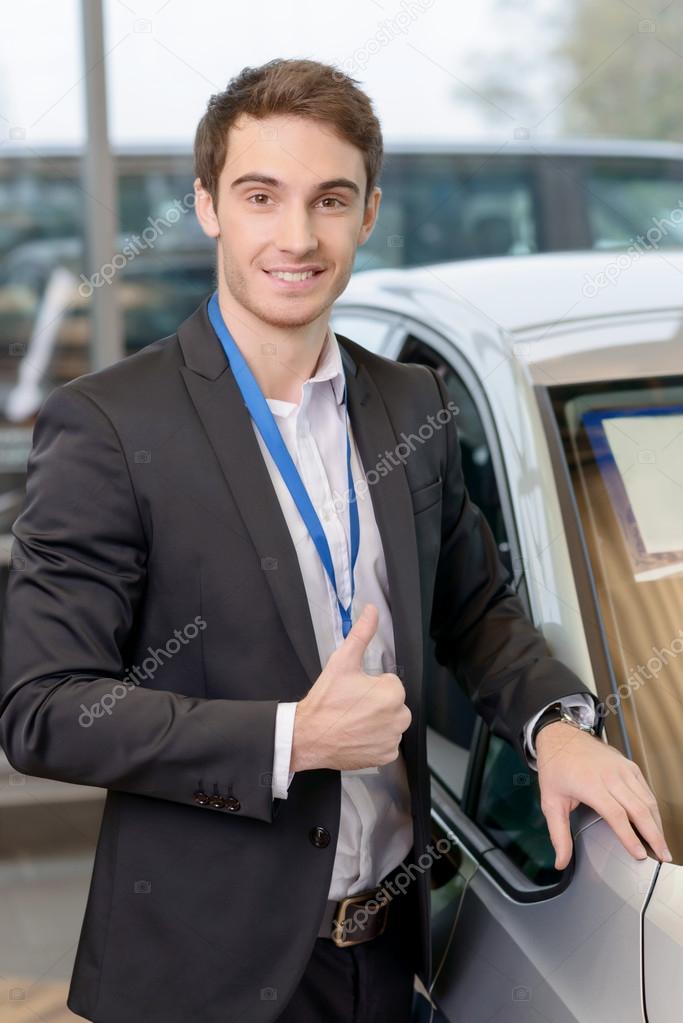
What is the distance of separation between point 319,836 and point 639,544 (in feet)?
1.89

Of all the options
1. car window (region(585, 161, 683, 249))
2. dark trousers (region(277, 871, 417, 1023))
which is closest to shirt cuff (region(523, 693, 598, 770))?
dark trousers (region(277, 871, 417, 1023))

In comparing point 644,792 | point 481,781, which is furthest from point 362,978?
point 644,792

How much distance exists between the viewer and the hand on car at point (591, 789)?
1303 mm

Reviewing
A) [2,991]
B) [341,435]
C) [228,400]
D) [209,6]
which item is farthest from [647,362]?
[209,6]

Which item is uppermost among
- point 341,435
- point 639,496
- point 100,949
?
point 341,435

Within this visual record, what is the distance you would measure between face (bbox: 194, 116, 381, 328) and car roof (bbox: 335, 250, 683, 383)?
1.31ft

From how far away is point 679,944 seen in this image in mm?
1177

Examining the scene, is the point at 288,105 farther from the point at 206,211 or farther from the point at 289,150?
the point at 206,211

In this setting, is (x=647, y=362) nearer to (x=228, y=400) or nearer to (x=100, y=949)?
(x=228, y=400)

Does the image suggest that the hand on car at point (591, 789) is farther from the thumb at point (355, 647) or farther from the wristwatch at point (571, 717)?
the thumb at point (355, 647)

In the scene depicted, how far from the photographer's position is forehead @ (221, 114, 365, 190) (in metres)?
1.47

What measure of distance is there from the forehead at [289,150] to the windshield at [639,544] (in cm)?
47

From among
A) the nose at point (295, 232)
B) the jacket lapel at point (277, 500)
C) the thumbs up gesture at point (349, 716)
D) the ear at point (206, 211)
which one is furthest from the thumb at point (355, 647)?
the ear at point (206, 211)

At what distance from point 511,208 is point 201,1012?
5.78m
